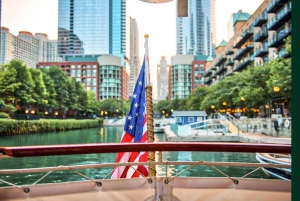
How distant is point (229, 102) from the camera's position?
4175 centimetres

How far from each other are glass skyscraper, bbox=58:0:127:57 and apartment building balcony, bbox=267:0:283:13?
13790 centimetres

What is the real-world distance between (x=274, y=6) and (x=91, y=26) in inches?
5805

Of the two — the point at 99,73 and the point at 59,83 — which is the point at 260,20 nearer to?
the point at 59,83

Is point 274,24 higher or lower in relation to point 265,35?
higher

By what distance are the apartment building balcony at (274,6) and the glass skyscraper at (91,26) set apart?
452 ft

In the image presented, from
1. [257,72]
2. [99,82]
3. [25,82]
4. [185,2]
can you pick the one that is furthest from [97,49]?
[185,2]

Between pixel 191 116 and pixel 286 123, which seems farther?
pixel 191 116

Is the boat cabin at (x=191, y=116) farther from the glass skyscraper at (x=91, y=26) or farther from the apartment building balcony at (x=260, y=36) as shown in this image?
the glass skyscraper at (x=91, y=26)

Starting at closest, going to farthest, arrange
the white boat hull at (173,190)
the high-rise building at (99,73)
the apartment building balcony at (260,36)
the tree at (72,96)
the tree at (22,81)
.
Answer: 1. the white boat hull at (173,190)
2. the apartment building balcony at (260,36)
3. the tree at (22,81)
4. the tree at (72,96)
5. the high-rise building at (99,73)

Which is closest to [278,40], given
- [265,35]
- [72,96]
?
[265,35]

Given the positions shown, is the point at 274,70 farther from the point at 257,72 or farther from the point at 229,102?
the point at 229,102

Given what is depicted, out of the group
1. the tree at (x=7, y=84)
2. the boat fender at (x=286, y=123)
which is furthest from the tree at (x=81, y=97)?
the boat fender at (x=286, y=123)

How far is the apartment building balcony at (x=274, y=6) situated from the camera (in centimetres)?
3537

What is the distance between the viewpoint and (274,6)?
3594cm
